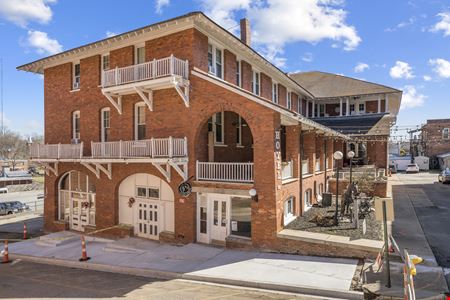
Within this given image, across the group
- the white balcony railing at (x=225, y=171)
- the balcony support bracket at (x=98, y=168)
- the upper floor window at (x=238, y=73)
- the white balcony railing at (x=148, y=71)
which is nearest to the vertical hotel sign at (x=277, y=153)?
the white balcony railing at (x=225, y=171)

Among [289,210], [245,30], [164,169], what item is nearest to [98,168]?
[164,169]

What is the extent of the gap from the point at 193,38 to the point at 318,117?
2240 cm

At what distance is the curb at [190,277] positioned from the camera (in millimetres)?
9283

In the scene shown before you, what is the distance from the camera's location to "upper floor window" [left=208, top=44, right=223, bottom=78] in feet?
53.9

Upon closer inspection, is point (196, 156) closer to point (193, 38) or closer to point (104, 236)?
point (193, 38)

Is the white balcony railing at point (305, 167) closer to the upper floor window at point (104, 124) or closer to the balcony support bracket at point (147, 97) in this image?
the balcony support bracket at point (147, 97)

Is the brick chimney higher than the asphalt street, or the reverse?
the brick chimney

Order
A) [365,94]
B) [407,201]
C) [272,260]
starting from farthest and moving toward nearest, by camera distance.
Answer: [365,94] → [407,201] → [272,260]

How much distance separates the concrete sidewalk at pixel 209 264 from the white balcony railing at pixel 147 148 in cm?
424

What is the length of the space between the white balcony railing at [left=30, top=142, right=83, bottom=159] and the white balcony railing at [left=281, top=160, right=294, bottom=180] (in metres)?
10.7

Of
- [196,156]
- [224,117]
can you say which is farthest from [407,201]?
[196,156]

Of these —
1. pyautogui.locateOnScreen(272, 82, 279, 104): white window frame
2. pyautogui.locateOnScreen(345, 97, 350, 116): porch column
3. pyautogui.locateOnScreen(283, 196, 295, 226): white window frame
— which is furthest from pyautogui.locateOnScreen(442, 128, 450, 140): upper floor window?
pyautogui.locateOnScreen(283, 196, 295, 226): white window frame

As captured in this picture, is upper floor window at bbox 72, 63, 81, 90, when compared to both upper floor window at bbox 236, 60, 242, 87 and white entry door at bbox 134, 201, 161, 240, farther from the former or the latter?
upper floor window at bbox 236, 60, 242, 87

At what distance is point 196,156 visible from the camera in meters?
15.5
